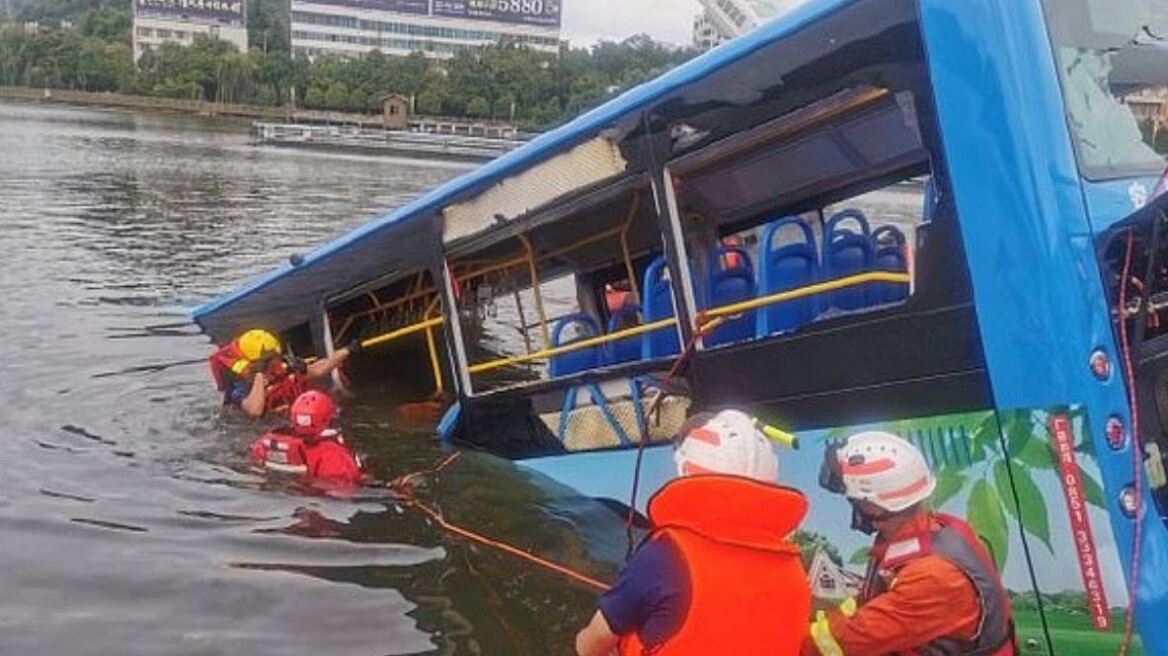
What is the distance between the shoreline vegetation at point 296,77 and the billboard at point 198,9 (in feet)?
31.7

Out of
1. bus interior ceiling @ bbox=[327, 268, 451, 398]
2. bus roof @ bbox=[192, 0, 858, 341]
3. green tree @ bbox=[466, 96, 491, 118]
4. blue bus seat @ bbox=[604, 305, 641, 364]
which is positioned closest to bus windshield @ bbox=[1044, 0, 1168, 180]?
bus roof @ bbox=[192, 0, 858, 341]

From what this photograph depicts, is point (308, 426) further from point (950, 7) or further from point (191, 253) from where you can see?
point (191, 253)

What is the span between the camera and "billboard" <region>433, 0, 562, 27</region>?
470ft

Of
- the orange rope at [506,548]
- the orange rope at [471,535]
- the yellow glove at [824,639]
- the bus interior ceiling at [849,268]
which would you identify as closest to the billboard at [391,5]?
the orange rope at [471,535]

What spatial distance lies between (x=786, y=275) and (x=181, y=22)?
455 ft

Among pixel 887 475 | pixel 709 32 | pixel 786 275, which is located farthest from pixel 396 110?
pixel 887 475

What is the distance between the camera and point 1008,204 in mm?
4664

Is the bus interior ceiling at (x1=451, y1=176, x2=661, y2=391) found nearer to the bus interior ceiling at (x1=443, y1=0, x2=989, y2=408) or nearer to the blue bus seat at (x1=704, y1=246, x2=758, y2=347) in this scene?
the bus interior ceiling at (x1=443, y1=0, x2=989, y2=408)

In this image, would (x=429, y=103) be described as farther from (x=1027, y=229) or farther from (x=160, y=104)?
(x=1027, y=229)

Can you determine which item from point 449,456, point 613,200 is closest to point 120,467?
point 449,456

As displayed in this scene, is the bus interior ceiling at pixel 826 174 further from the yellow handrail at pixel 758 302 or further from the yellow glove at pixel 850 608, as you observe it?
the yellow glove at pixel 850 608

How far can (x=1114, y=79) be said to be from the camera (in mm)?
5297

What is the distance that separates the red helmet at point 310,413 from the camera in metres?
8.56

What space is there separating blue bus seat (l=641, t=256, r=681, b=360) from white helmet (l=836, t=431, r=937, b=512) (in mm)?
2595
